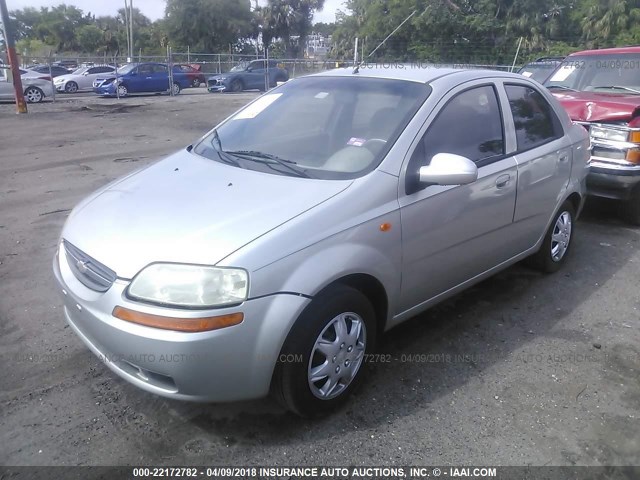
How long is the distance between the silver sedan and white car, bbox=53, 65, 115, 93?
2498cm

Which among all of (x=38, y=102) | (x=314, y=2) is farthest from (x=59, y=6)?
(x=38, y=102)

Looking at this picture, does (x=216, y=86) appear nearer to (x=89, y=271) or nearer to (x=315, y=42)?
(x=89, y=271)

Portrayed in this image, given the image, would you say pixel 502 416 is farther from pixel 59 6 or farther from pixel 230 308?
pixel 59 6

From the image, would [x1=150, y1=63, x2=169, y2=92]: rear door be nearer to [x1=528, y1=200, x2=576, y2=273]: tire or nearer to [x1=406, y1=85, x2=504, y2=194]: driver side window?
[x1=528, y1=200, x2=576, y2=273]: tire

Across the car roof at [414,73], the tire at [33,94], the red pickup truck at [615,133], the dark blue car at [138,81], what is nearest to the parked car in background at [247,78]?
the dark blue car at [138,81]

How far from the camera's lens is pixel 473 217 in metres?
3.55

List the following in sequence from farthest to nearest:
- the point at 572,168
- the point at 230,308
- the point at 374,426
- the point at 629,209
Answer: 1. the point at 629,209
2. the point at 572,168
3. the point at 374,426
4. the point at 230,308

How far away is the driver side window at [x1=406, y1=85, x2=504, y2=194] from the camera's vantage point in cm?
327

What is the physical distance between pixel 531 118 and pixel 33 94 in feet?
66.2

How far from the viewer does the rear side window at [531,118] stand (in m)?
4.09

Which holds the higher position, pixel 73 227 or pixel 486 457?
pixel 73 227

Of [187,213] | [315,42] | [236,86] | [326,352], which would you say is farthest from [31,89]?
[315,42]

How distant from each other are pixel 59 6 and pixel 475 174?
3372 inches

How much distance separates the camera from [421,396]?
10.3ft
